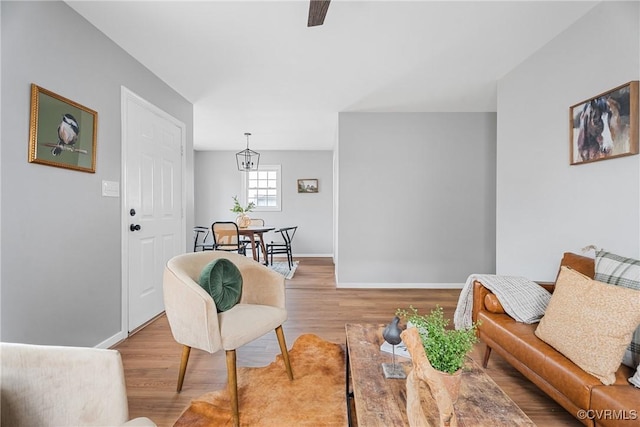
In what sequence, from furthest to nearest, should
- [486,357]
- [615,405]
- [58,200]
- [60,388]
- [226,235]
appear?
[226,235] < [486,357] < [58,200] < [615,405] < [60,388]

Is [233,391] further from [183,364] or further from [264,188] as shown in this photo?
[264,188]

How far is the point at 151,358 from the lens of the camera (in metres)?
2.19

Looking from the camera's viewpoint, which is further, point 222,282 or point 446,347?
point 222,282

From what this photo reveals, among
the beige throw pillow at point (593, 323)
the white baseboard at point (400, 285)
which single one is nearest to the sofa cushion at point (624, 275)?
the beige throw pillow at point (593, 323)

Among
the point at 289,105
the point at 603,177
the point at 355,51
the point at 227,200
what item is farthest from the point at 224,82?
the point at 227,200

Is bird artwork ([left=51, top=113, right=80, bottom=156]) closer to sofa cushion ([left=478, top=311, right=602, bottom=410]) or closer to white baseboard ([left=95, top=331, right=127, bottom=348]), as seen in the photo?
white baseboard ([left=95, top=331, right=127, bottom=348])

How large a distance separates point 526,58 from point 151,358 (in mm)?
4019

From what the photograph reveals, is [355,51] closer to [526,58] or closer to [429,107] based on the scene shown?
[526,58]

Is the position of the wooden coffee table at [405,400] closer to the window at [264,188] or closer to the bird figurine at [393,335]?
the bird figurine at [393,335]

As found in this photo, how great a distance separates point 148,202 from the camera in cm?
286

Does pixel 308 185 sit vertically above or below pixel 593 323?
above

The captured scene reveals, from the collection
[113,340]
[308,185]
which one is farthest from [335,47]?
[308,185]

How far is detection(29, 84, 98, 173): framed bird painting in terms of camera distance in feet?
5.68

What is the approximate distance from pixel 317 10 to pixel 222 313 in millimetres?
1820
